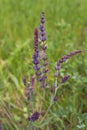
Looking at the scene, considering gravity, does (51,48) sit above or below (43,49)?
below

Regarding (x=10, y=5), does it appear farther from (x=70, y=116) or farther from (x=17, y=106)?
(x=70, y=116)

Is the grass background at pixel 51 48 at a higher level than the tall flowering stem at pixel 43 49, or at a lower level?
lower

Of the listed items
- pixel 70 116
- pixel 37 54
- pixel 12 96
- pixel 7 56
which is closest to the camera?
pixel 37 54

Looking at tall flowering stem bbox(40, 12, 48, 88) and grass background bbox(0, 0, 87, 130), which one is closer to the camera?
tall flowering stem bbox(40, 12, 48, 88)

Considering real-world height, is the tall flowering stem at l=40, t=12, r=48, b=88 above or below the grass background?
above

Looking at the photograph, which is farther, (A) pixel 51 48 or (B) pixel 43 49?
(A) pixel 51 48

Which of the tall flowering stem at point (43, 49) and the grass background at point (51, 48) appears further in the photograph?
the grass background at point (51, 48)

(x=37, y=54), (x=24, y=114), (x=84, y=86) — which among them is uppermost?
(x=37, y=54)

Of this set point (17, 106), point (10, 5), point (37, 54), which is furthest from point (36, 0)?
point (37, 54)
